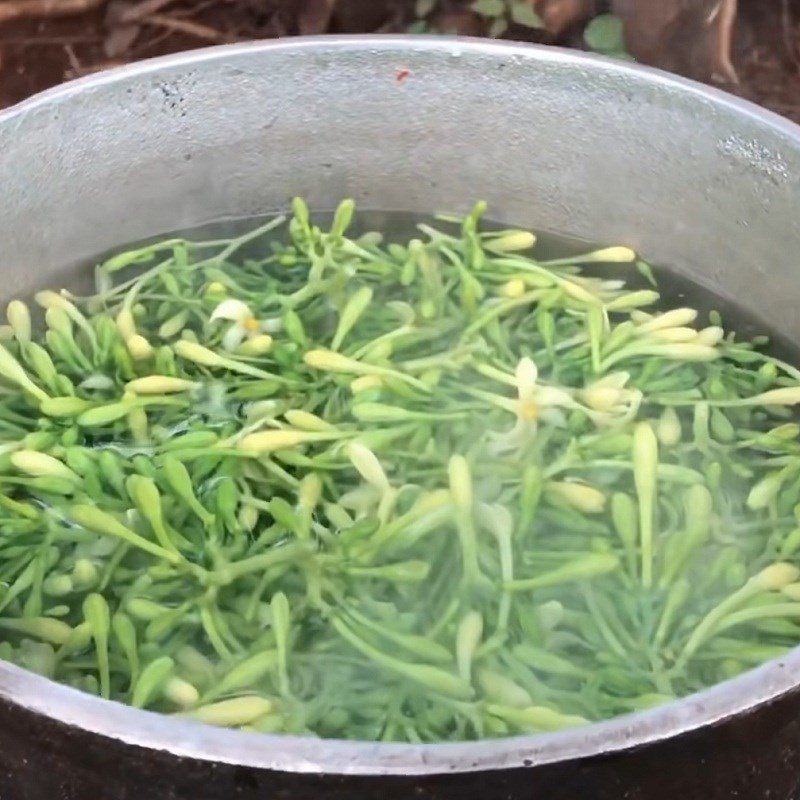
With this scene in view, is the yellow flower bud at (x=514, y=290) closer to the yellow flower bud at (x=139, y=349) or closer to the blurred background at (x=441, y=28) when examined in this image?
the yellow flower bud at (x=139, y=349)

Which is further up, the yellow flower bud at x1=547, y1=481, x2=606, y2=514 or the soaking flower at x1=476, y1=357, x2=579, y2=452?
the soaking flower at x1=476, y1=357, x2=579, y2=452

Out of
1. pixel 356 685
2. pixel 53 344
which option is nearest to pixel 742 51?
pixel 53 344

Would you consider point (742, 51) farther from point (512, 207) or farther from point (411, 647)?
point (411, 647)

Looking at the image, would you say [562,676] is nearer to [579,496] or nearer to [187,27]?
[579,496]

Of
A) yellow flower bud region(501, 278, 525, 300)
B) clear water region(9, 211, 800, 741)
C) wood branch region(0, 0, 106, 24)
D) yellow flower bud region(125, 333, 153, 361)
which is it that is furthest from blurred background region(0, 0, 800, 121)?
clear water region(9, 211, 800, 741)

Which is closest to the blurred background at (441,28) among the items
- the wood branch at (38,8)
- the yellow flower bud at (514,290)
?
the wood branch at (38,8)

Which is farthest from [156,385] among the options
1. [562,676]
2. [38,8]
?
[38,8]

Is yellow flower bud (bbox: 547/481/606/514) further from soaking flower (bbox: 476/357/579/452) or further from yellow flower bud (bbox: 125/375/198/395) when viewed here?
yellow flower bud (bbox: 125/375/198/395)
